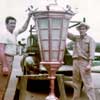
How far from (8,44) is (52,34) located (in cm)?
87

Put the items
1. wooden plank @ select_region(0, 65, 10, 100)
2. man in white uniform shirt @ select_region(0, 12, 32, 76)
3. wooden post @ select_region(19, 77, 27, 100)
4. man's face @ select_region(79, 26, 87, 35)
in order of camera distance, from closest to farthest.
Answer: man in white uniform shirt @ select_region(0, 12, 32, 76)
wooden plank @ select_region(0, 65, 10, 100)
wooden post @ select_region(19, 77, 27, 100)
man's face @ select_region(79, 26, 87, 35)

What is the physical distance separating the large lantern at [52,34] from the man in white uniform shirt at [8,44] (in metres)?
0.65

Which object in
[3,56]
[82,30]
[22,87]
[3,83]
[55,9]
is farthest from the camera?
[82,30]

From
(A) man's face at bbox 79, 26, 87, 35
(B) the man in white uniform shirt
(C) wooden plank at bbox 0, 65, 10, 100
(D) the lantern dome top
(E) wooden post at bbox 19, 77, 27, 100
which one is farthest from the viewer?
(A) man's face at bbox 79, 26, 87, 35

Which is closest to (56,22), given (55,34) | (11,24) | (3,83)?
(55,34)

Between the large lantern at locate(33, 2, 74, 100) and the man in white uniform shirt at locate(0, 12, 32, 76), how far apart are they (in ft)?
2.15

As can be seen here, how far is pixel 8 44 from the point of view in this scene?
187 inches

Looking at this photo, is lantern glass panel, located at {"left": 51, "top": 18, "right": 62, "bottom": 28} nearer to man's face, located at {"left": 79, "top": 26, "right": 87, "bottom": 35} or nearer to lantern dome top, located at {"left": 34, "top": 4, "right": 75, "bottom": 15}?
lantern dome top, located at {"left": 34, "top": 4, "right": 75, "bottom": 15}

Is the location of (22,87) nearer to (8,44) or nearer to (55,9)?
(8,44)

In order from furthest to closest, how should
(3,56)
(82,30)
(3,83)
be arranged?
1. (82,30)
2. (3,83)
3. (3,56)

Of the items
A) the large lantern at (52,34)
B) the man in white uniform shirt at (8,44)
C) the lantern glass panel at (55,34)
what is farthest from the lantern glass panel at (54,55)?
the man in white uniform shirt at (8,44)

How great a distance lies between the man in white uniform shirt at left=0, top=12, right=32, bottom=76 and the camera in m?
4.67

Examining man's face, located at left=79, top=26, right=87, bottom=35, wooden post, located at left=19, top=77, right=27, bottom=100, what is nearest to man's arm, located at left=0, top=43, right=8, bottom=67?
wooden post, located at left=19, top=77, right=27, bottom=100

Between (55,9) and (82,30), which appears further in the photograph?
(82,30)
